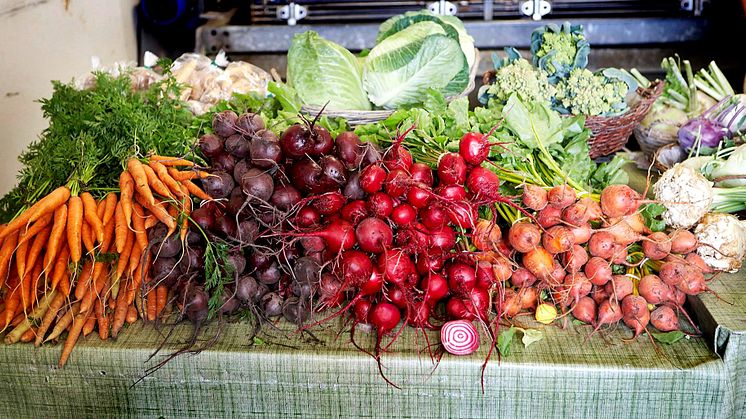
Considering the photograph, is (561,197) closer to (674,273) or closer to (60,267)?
(674,273)

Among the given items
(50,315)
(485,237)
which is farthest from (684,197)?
(50,315)

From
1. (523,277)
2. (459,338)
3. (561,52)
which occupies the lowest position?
(459,338)

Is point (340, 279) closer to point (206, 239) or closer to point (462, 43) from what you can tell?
point (206, 239)

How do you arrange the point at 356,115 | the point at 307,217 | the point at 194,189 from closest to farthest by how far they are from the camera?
the point at 307,217 < the point at 194,189 < the point at 356,115

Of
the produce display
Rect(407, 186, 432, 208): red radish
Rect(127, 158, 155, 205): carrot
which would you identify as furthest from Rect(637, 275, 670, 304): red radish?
Rect(127, 158, 155, 205): carrot

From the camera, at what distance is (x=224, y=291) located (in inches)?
66.3

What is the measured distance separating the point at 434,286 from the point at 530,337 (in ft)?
0.99

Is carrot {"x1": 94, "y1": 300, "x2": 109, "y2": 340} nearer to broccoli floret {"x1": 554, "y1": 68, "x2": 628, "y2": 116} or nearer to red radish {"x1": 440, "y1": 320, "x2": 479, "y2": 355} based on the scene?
red radish {"x1": 440, "y1": 320, "x2": 479, "y2": 355}

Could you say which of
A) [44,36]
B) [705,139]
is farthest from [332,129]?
[44,36]

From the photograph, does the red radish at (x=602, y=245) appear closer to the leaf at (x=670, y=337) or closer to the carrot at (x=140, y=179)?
the leaf at (x=670, y=337)

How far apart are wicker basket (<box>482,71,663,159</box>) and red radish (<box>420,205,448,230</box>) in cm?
100

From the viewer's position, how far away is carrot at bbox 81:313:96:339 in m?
1.71

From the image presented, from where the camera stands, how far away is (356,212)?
1674mm

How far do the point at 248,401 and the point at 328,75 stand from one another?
1.37 m
